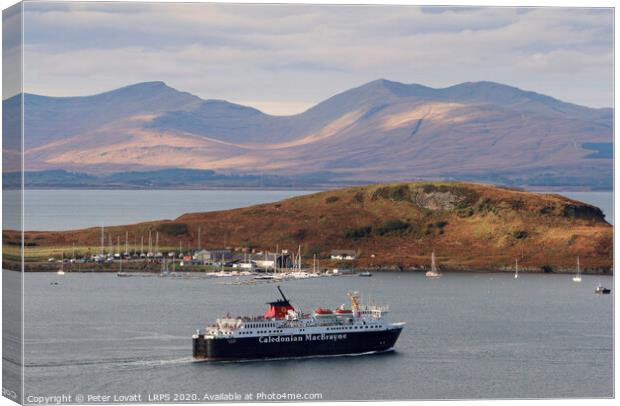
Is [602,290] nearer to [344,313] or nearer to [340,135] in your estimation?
[344,313]

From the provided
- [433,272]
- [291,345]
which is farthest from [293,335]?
[433,272]

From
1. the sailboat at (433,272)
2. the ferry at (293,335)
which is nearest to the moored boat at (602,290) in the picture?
the sailboat at (433,272)

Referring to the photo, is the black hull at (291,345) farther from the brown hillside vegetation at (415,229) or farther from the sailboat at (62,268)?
the brown hillside vegetation at (415,229)

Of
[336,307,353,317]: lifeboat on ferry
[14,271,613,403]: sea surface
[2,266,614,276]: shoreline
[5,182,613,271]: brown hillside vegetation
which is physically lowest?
[14,271,613,403]: sea surface

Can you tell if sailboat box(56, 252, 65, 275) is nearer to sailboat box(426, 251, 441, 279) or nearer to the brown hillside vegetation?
the brown hillside vegetation

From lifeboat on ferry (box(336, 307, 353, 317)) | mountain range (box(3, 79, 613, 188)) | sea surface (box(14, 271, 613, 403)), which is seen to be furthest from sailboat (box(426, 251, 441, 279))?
mountain range (box(3, 79, 613, 188))

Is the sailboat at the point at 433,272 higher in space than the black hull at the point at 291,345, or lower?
higher
